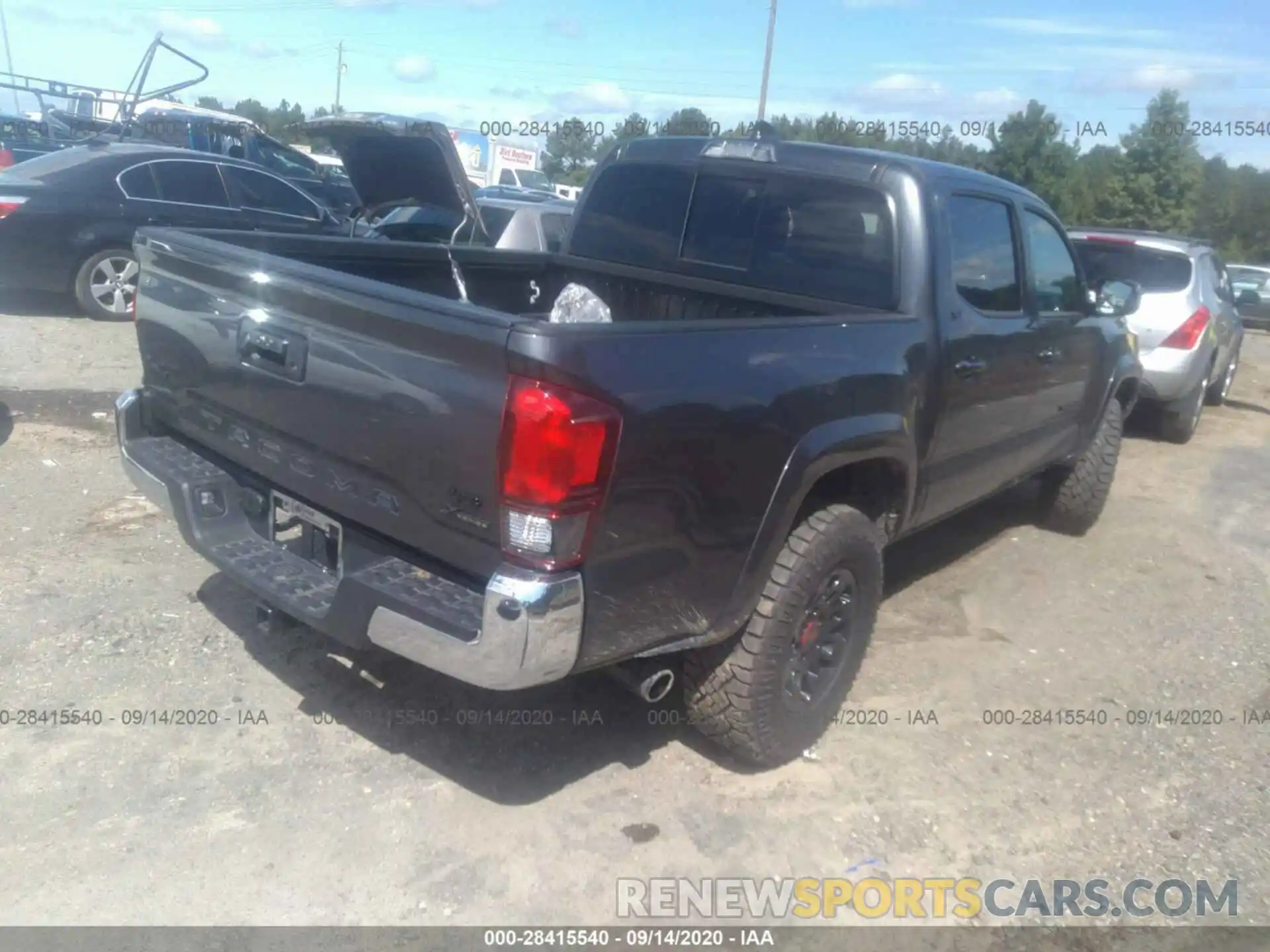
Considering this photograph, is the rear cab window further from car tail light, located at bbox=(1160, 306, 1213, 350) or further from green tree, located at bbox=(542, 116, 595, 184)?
green tree, located at bbox=(542, 116, 595, 184)

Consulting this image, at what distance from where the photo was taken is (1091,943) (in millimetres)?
2998

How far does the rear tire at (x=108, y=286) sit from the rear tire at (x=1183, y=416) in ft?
28.9

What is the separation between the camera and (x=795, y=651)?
11.6 ft

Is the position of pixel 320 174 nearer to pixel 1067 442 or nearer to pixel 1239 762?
A: pixel 1067 442

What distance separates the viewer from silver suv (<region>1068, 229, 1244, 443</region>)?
830cm

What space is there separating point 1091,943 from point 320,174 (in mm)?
16751

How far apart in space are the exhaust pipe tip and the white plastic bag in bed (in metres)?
A: 1.93

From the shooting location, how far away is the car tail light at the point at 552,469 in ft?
8.32

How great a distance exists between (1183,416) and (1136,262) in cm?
135

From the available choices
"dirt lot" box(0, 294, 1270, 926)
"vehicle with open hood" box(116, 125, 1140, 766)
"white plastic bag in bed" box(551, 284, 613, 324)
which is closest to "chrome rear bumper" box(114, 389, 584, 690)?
"vehicle with open hood" box(116, 125, 1140, 766)

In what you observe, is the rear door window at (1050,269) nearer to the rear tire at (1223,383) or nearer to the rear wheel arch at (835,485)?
the rear wheel arch at (835,485)

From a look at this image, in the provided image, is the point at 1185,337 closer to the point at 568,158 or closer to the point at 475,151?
the point at 475,151

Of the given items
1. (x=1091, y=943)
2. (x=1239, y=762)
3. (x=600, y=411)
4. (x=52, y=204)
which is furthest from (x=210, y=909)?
(x=52, y=204)

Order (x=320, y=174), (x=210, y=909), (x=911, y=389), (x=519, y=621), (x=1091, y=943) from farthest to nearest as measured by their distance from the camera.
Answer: (x=320, y=174), (x=911, y=389), (x=1091, y=943), (x=210, y=909), (x=519, y=621)
